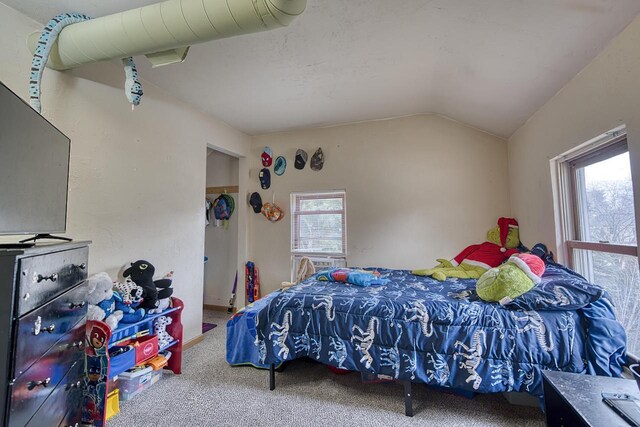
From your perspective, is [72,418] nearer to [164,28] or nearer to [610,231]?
[164,28]

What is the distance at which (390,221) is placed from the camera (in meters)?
3.45

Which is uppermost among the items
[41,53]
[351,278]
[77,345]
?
[41,53]

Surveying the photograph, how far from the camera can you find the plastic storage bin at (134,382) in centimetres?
192

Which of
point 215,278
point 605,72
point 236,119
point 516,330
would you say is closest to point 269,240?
point 215,278

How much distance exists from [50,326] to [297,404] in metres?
1.51

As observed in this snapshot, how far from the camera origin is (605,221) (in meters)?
1.81

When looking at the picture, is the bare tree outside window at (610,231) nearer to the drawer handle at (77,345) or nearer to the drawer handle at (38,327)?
the drawer handle at (38,327)

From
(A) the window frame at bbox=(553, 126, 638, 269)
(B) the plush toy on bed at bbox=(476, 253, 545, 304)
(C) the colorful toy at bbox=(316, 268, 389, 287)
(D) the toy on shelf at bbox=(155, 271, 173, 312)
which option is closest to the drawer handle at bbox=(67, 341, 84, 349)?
(D) the toy on shelf at bbox=(155, 271, 173, 312)

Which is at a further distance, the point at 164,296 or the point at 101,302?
the point at 164,296

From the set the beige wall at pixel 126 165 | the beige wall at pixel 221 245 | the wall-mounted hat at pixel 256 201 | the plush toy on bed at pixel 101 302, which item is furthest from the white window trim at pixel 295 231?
the plush toy on bed at pixel 101 302

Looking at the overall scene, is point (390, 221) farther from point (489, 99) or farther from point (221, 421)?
point (221, 421)

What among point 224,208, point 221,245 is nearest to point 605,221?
point 224,208

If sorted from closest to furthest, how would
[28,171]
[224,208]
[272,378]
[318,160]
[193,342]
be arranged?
1. [28,171]
2. [272,378]
3. [193,342]
4. [318,160]
5. [224,208]

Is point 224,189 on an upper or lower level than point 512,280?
upper
